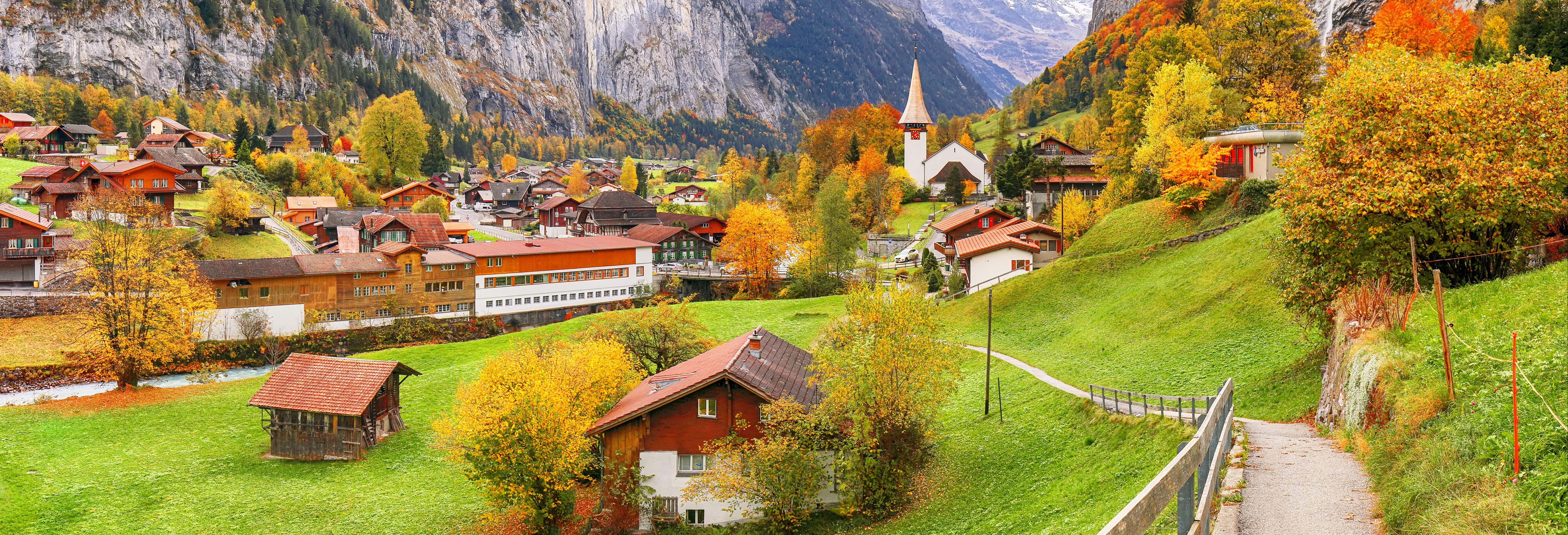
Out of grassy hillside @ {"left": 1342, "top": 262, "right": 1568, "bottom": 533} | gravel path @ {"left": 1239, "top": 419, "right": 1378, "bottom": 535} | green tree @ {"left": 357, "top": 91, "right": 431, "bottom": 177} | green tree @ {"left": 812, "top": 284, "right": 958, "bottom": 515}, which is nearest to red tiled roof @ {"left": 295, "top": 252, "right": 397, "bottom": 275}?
green tree @ {"left": 812, "top": 284, "right": 958, "bottom": 515}

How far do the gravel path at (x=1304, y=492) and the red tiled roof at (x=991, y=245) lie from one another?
41022mm

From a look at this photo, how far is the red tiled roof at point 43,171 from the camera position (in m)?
82.9

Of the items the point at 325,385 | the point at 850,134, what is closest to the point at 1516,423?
the point at 325,385

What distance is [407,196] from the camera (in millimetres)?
113812

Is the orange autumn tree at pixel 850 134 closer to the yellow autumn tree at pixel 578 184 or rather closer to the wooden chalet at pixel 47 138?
the yellow autumn tree at pixel 578 184

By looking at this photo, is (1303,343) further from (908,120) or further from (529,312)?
(908,120)

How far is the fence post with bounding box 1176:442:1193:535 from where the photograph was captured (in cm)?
606

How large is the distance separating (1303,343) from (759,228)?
2208 inches

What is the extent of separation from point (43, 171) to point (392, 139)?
42864 mm

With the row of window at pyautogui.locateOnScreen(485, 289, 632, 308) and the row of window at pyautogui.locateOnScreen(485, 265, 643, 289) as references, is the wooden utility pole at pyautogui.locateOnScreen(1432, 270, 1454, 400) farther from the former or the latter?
the row of window at pyautogui.locateOnScreen(485, 289, 632, 308)

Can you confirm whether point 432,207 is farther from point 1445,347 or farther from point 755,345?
point 1445,347

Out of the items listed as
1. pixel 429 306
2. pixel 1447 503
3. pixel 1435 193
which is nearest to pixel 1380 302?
pixel 1435 193

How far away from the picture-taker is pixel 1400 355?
16109 millimetres

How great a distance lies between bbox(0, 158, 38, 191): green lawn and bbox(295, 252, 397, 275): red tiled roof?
126 feet
